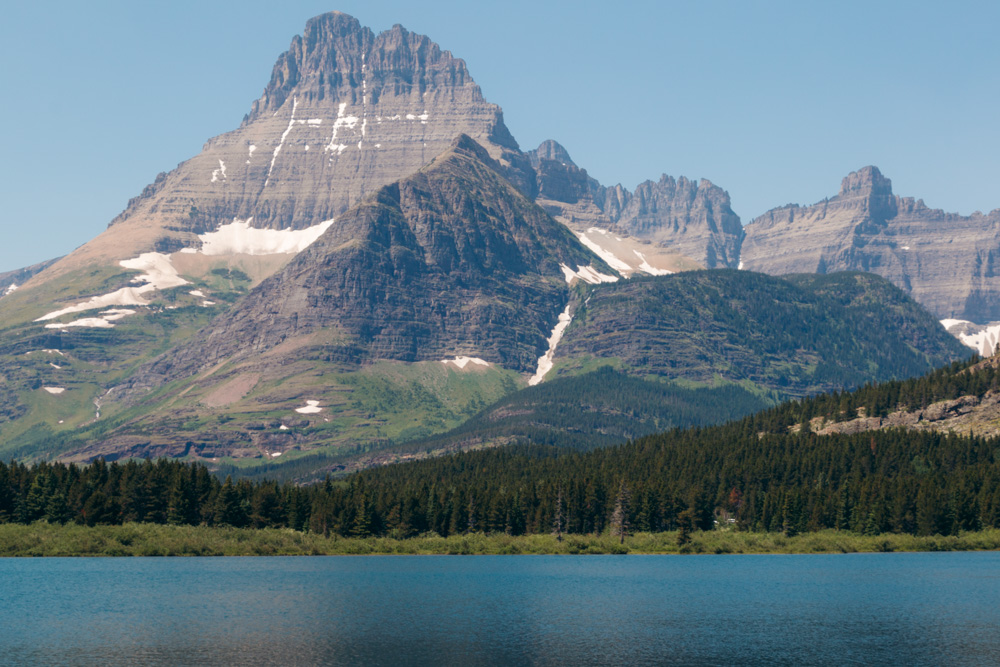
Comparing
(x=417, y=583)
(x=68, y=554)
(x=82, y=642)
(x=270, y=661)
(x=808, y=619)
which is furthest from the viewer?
(x=68, y=554)

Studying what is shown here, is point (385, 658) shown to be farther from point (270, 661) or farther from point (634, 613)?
point (634, 613)

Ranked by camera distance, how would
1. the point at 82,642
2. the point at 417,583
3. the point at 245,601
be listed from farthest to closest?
the point at 417,583 < the point at 245,601 < the point at 82,642

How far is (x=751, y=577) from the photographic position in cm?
16762

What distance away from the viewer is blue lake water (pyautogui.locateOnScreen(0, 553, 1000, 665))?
97562 mm

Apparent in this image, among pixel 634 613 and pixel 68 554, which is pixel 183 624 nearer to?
pixel 634 613

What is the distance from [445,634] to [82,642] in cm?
3340

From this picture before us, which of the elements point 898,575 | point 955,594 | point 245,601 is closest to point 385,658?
point 245,601

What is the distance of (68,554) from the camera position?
629 ft

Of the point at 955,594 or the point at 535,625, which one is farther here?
the point at 955,594

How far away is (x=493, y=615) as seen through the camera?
401 feet

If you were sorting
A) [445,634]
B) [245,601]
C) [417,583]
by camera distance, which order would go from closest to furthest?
1. [445,634]
2. [245,601]
3. [417,583]

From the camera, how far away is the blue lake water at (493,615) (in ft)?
320

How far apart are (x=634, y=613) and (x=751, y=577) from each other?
49988mm

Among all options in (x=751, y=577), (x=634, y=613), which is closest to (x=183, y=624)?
(x=634, y=613)
